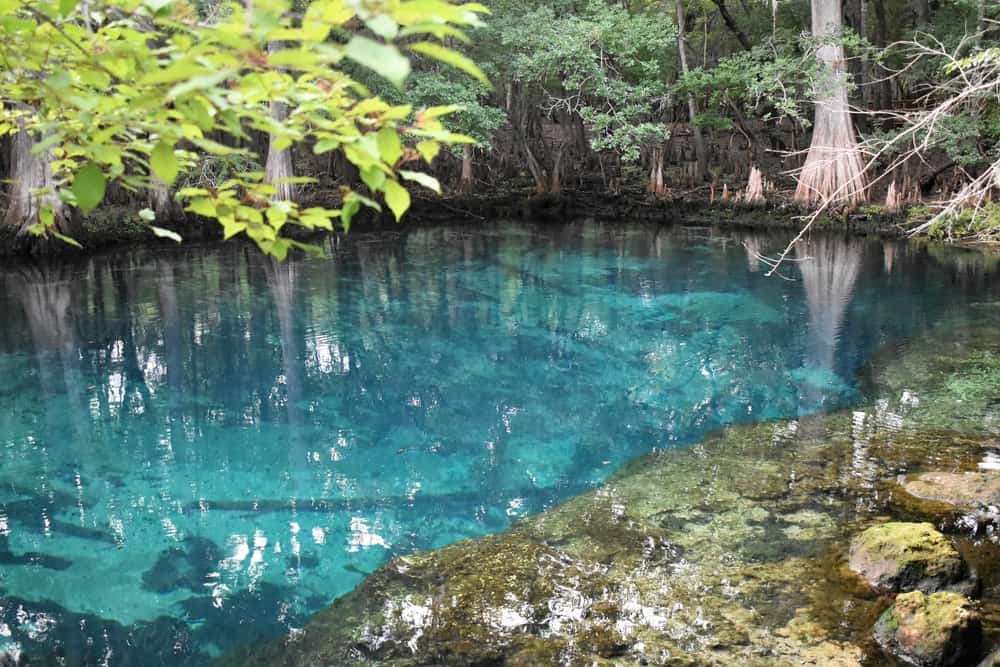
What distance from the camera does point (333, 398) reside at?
7734mm

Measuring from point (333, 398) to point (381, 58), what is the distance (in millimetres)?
6841

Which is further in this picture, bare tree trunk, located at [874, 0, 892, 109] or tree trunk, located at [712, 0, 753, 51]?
bare tree trunk, located at [874, 0, 892, 109]

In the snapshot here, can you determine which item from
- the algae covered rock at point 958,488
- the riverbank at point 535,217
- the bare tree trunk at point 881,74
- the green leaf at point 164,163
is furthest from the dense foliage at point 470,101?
the algae covered rock at point 958,488

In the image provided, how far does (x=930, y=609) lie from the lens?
3.45 m

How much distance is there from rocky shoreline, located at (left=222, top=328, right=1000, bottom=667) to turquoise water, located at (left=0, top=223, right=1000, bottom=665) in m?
0.39

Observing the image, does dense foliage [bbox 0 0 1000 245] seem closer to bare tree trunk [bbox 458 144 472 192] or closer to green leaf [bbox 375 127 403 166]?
green leaf [bbox 375 127 403 166]

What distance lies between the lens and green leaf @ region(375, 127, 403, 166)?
60.8 inches

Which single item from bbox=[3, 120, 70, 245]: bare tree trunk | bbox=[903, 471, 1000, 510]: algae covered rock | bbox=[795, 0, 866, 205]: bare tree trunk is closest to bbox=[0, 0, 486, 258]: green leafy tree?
bbox=[903, 471, 1000, 510]: algae covered rock

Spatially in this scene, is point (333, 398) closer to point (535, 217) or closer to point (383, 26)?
point (383, 26)

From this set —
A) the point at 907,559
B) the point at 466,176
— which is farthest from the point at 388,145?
the point at 466,176

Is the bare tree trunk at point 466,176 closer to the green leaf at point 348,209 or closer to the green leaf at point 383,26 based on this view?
the green leaf at point 348,209

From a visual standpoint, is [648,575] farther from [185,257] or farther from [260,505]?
[185,257]

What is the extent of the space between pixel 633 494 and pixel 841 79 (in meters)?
12.5

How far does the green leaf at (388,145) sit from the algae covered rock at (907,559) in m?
3.51
